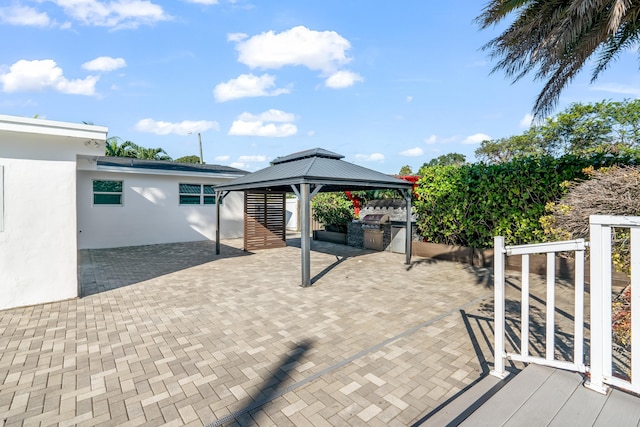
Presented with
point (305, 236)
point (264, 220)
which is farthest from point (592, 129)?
point (305, 236)

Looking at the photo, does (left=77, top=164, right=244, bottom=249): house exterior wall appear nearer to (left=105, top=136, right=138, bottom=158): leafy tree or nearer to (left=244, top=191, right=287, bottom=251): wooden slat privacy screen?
(left=244, top=191, right=287, bottom=251): wooden slat privacy screen

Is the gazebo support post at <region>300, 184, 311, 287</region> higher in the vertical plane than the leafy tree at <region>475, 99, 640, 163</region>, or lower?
lower

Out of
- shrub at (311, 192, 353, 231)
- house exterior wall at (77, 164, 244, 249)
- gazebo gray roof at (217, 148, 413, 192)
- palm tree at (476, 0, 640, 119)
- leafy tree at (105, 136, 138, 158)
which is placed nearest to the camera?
palm tree at (476, 0, 640, 119)

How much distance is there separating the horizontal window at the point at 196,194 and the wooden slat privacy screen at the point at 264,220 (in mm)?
2484

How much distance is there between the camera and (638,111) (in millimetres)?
21094

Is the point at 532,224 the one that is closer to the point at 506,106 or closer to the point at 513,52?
the point at 513,52

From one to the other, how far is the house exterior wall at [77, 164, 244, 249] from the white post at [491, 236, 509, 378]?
455 inches

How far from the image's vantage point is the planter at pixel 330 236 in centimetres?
1189

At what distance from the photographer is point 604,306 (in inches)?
74.5

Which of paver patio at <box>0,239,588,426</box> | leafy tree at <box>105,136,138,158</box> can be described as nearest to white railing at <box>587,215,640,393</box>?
paver patio at <box>0,239,588,426</box>

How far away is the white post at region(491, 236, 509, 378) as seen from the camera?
7.74 ft

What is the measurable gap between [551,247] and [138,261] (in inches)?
366

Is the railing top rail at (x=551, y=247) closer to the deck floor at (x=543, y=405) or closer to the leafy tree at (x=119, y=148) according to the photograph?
the deck floor at (x=543, y=405)

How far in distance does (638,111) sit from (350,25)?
925 inches
